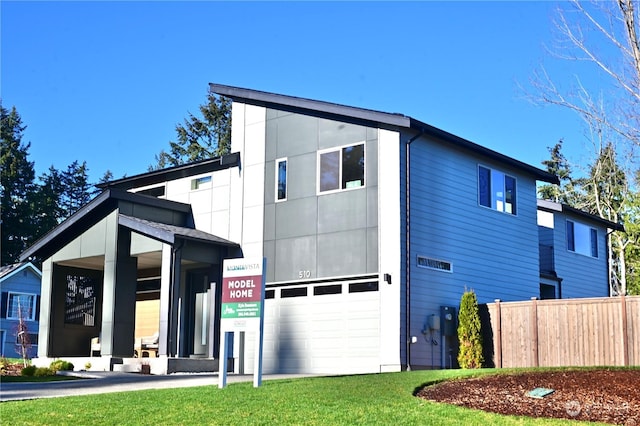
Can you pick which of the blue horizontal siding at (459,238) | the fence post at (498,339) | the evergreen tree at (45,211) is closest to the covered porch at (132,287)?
the blue horizontal siding at (459,238)

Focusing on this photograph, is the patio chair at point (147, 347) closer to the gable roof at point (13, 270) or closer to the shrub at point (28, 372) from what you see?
the shrub at point (28, 372)

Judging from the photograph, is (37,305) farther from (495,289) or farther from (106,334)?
(495,289)

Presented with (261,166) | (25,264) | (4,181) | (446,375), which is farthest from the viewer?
(4,181)

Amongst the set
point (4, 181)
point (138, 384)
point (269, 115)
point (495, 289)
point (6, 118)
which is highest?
point (6, 118)

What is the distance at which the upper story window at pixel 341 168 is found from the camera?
19703 millimetres

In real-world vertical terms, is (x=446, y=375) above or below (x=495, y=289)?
below

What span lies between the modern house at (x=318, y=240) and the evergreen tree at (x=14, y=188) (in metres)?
29.6

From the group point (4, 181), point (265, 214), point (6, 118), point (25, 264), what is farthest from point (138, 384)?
point (6, 118)

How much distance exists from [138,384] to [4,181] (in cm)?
4350

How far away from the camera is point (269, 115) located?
2195 cm

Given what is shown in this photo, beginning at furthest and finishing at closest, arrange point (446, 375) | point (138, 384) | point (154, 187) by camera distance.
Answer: point (154, 187) < point (138, 384) < point (446, 375)

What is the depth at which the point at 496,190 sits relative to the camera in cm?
2233

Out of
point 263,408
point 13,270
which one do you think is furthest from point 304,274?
point 13,270

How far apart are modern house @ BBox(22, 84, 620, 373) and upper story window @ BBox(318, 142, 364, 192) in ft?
0.12
